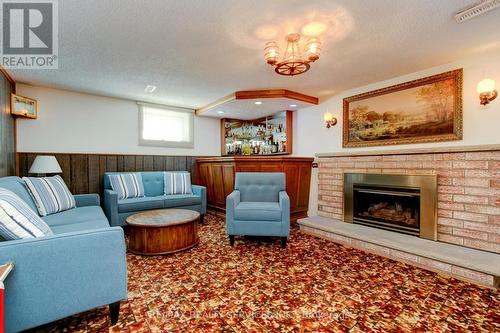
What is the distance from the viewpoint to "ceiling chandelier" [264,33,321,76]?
7.01ft

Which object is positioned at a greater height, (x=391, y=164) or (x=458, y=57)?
(x=458, y=57)

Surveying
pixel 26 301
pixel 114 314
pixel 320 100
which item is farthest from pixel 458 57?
pixel 26 301

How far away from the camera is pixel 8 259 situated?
124 centimetres

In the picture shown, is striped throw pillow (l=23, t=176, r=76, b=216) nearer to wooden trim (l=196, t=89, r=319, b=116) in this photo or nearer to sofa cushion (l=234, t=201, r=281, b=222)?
sofa cushion (l=234, t=201, r=281, b=222)

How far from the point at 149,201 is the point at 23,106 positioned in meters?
2.27

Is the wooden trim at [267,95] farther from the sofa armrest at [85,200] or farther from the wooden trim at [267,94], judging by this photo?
the sofa armrest at [85,200]

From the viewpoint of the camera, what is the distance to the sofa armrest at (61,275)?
49.6 inches

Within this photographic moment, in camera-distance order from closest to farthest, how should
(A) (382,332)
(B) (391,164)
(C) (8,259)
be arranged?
(C) (8,259) → (A) (382,332) → (B) (391,164)

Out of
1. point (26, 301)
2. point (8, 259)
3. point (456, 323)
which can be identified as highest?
point (8, 259)

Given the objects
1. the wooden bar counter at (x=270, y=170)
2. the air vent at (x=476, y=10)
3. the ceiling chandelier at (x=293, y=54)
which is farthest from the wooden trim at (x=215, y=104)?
the air vent at (x=476, y=10)

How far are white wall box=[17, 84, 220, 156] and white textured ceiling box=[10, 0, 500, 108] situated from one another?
1.49 feet

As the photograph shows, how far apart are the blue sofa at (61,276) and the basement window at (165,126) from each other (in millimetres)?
3572

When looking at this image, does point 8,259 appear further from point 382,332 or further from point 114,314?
point 382,332

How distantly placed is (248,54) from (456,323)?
295 cm
